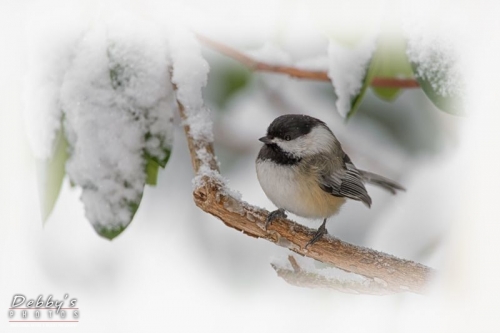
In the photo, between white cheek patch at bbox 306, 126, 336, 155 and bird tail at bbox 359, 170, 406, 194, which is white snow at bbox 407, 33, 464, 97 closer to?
white cheek patch at bbox 306, 126, 336, 155

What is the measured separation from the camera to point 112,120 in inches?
31.9

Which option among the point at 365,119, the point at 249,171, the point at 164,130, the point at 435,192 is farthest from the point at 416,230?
the point at 164,130

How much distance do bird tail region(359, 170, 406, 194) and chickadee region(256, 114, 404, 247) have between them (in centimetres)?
13

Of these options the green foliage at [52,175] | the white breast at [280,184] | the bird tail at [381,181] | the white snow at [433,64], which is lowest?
the green foliage at [52,175]

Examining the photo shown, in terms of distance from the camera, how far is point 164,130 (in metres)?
0.81

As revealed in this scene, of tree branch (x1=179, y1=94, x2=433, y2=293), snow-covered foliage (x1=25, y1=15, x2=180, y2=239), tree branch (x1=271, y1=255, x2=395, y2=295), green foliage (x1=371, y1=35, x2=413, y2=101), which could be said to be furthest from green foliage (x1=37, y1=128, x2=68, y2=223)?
green foliage (x1=371, y1=35, x2=413, y2=101)

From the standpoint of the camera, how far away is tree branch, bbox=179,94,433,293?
75 centimetres

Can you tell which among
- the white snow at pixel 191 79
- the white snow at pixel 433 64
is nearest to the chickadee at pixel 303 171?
the white snow at pixel 191 79

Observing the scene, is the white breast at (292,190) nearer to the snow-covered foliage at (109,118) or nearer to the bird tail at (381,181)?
the bird tail at (381,181)

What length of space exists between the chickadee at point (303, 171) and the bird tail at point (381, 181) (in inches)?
5.0

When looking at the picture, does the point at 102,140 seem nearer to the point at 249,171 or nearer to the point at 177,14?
the point at 177,14

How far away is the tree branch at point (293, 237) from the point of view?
0.75 metres

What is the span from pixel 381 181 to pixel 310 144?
248 millimetres

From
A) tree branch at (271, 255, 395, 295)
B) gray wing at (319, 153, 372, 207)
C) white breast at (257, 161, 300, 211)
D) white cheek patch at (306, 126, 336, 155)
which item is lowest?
tree branch at (271, 255, 395, 295)
